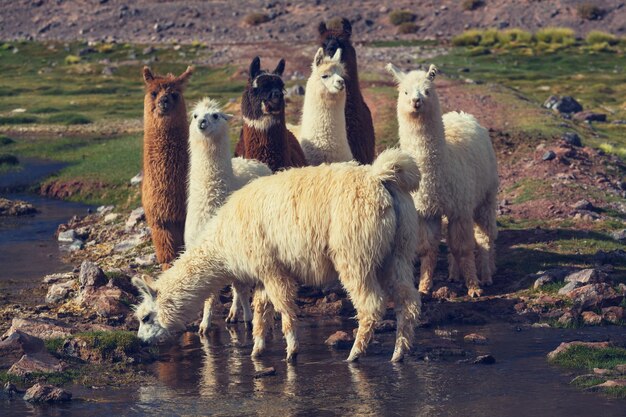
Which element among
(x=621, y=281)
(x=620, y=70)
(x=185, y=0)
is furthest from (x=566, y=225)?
(x=185, y=0)

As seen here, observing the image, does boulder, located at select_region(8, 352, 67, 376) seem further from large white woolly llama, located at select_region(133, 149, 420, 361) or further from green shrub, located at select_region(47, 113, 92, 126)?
green shrub, located at select_region(47, 113, 92, 126)

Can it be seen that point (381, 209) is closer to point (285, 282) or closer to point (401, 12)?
point (285, 282)

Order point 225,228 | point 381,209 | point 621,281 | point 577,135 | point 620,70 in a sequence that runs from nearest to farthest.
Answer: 1. point 381,209
2. point 225,228
3. point 621,281
4. point 577,135
5. point 620,70

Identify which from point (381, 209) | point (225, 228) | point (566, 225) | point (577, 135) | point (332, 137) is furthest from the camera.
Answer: point (577, 135)

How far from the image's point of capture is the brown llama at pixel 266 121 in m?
14.4

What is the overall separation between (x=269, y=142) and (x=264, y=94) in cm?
59

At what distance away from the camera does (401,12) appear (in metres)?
68.3

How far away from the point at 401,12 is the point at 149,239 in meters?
52.5

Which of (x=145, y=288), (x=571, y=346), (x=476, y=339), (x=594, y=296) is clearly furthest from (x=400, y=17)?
(x=145, y=288)

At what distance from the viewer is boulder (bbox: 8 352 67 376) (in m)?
11.2

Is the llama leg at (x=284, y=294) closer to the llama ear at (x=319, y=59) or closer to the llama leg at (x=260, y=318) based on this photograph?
the llama leg at (x=260, y=318)

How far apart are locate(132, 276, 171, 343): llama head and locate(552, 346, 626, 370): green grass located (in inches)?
149

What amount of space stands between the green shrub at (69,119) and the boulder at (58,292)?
2249 centimetres

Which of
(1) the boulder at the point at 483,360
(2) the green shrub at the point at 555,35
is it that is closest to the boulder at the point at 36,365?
(1) the boulder at the point at 483,360
